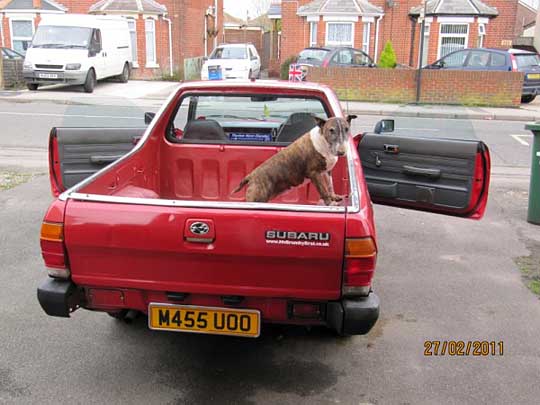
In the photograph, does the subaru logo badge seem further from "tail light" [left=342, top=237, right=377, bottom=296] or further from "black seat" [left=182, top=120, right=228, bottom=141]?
"black seat" [left=182, top=120, right=228, bottom=141]

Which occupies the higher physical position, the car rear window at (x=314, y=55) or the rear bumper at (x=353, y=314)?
the car rear window at (x=314, y=55)

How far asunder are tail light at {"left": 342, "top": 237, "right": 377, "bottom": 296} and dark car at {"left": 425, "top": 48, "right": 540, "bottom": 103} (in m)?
18.8

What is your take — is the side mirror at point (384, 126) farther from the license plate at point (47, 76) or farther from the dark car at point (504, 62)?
the license plate at point (47, 76)

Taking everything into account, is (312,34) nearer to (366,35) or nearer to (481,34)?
→ (366,35)

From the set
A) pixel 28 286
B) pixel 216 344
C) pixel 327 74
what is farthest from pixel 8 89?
pixel 216 344

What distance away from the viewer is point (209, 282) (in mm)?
3176

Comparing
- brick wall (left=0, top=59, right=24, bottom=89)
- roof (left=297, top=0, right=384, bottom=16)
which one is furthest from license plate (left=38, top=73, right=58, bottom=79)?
roof (left=297, top=0, right=384, bottom=16)

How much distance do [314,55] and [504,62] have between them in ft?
22.2

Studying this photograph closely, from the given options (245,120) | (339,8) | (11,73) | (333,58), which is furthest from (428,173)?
(339,8)

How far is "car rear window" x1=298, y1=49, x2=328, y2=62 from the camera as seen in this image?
21766mm

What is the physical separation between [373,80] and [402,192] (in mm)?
15402

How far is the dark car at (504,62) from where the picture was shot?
64.6ft

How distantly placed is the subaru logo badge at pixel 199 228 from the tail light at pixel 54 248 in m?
0.72
